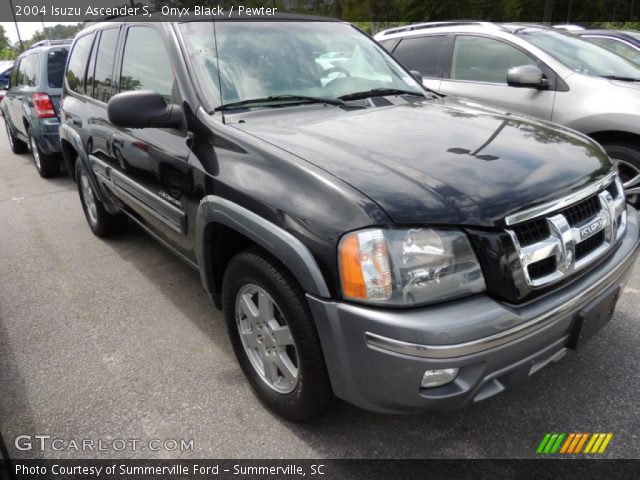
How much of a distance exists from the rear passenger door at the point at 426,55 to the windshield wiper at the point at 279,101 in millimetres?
2762

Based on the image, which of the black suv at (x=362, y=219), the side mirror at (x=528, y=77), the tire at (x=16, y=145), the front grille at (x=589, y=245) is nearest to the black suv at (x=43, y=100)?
the tire at (x=16, y=145)

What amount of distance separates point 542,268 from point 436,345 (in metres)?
0.52

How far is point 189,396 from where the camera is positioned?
7.85 feet

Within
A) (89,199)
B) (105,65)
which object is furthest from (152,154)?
(89,199)

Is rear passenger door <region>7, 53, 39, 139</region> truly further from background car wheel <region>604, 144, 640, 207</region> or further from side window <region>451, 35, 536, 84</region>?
background car wheel <region>604, 144, 640, 207</region>

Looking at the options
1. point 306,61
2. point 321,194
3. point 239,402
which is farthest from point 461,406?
point 306,61

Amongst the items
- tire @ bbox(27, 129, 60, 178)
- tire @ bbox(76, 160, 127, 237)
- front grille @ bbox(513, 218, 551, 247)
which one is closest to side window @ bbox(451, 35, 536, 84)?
front grille @ bbox(513, 218, 551, 247)

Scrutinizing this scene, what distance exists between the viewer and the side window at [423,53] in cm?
517

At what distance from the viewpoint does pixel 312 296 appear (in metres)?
1.71

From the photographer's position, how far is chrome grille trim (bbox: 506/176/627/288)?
169 centimetres

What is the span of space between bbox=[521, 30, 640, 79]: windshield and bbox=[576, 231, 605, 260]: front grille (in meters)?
2.89

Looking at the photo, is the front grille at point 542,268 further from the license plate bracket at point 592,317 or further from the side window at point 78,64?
the side window at point 78,64

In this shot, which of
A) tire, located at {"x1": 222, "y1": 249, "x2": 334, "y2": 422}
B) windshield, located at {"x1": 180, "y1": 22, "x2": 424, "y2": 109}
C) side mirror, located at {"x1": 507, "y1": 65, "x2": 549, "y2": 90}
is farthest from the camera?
side mirror, located at {"x1": 507, "y1": 65, "x2": 549, "y2": 90}

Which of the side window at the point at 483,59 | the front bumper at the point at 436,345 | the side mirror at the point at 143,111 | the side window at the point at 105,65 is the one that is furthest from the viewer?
the side window at the point at 483,59
